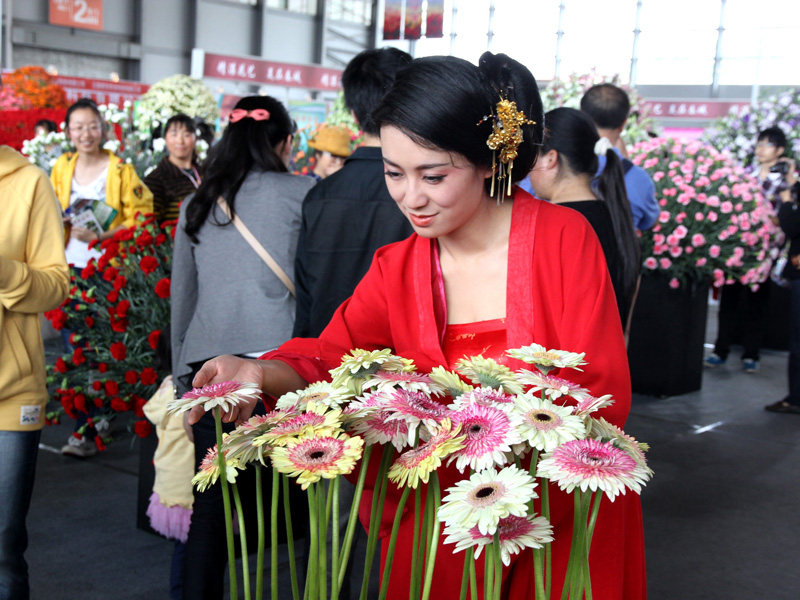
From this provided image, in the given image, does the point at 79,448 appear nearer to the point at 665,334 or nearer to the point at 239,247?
the point at 239,247

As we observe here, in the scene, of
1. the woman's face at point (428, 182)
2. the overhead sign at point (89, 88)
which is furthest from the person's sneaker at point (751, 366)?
the overhead sign at point (89, 88)

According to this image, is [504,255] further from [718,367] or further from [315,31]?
[315,31]

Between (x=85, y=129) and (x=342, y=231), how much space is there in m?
2.38

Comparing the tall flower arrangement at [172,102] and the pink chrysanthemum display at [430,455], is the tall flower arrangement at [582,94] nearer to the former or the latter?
the tall flower arrangement at [172,102]

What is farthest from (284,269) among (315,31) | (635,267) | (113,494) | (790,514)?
(315,31)

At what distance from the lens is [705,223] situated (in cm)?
530

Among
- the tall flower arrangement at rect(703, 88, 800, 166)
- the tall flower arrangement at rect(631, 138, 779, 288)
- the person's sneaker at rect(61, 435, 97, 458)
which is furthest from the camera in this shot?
the tall flower arrangement at rect(703, 88, 800, 166)

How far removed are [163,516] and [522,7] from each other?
2096 centimetres

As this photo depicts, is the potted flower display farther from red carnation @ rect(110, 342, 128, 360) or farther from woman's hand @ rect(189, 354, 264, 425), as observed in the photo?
woman's hand @ rect(189, 354, 264, 425)

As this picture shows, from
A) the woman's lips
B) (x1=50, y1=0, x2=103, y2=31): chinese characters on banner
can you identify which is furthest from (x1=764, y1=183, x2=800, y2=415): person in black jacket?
(x1=50, y1=0, x2=103, y2=31): chinese characters on banner

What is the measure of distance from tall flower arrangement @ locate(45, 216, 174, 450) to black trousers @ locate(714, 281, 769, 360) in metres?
4.91

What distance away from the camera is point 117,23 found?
19781 mm

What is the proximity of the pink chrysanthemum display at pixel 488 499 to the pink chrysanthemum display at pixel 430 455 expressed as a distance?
0.03 meters

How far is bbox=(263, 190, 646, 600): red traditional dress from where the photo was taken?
118 centimetres
